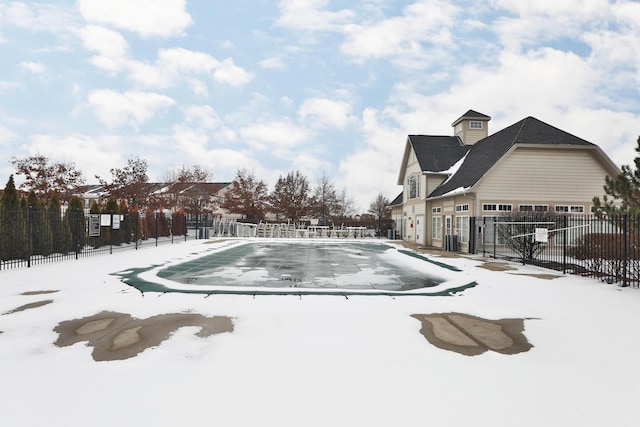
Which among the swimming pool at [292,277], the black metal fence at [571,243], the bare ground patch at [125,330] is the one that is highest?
the black metal fence at [571,243]

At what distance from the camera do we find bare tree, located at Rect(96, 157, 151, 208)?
4103 cm

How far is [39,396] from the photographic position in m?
3.70

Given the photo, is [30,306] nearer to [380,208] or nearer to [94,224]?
[94,224]

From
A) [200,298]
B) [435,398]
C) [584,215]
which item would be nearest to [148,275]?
[200,298]

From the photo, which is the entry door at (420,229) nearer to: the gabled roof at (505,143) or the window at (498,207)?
the gabled roof at (505,143)

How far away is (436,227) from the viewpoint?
2570 centimetres

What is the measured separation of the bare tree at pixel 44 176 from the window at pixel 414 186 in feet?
108

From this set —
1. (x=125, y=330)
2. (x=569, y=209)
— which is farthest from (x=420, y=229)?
(x=125, y=330)

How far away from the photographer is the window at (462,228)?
20.8 meters

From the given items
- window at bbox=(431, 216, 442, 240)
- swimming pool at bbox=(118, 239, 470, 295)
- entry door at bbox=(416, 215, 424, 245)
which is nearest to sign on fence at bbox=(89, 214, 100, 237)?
swimming pool at bbox=(118, 239, 470, 295)

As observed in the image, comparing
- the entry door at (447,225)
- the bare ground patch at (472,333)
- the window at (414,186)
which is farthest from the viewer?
the window at (414,186)

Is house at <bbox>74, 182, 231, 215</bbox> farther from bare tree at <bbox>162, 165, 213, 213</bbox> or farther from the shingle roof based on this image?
the shingle roof

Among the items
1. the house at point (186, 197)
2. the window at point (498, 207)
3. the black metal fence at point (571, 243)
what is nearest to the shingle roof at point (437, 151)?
the window at point (498, 207)

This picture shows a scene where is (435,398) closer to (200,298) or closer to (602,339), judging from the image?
(602,339)
